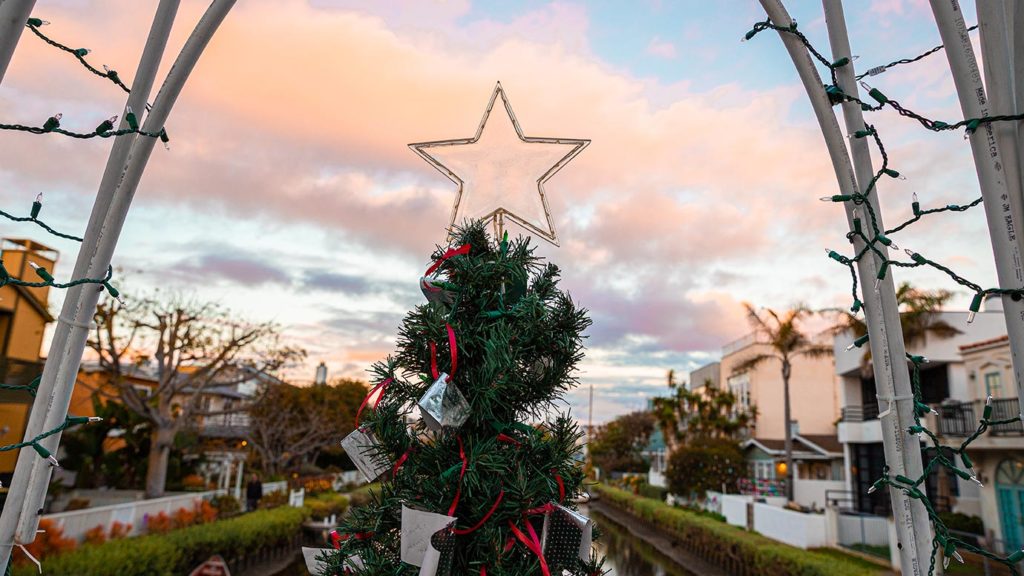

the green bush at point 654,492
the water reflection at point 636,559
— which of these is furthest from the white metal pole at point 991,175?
the green bush at point 654,492

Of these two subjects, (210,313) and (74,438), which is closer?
(210,313)

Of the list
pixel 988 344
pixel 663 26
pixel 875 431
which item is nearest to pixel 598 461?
pixel 875 431

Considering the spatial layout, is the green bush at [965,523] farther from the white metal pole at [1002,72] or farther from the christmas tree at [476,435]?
the white metal pole at [1002,72]

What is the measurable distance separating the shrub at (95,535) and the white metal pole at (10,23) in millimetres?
10317

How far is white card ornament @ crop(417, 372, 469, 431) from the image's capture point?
1429 mm

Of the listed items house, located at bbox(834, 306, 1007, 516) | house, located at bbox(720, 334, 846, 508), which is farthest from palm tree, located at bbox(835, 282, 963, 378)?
house, located at bbox(720, 334, 846, 508)

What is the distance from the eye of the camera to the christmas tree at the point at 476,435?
4.75 ft

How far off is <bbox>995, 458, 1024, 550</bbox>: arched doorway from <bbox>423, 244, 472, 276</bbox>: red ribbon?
617 inches

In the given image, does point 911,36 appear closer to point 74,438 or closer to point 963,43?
point 963,43

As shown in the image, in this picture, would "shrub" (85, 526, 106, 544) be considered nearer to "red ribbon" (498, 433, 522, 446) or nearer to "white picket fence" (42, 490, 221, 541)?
"white picket fence" (42, 490, 221, 541)

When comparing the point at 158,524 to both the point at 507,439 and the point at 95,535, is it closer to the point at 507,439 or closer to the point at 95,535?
the point at 95,535

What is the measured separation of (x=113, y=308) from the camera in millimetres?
13195

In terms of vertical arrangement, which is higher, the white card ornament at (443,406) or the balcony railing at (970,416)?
the balcony railing at (970,416)

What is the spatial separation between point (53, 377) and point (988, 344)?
1749 centimetres
